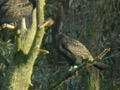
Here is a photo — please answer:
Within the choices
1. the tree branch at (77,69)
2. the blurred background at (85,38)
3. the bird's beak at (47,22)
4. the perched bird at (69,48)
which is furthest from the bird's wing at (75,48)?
the tree branch at (77,69)

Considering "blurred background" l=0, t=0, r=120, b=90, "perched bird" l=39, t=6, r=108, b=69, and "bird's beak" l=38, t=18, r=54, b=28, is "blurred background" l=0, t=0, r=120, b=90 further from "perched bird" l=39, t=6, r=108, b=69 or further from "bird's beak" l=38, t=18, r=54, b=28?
"bird's beak" l=38, t=18, r=54, b=28

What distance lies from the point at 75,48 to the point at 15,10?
1.33 metres

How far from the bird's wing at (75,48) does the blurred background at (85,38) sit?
1.96 ft

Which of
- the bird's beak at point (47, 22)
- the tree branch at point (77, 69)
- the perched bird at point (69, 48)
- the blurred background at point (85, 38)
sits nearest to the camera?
the tree branch at point (77, 69)

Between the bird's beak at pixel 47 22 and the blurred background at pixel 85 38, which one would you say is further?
the blurred background at pixel 85 38

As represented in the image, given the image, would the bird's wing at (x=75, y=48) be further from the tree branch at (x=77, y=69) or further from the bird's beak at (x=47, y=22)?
the tree branch at (x=77, y=69)

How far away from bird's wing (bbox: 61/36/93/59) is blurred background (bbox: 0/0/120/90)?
1.96 feet

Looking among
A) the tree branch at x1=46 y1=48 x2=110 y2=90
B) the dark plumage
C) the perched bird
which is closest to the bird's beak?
the perched bird

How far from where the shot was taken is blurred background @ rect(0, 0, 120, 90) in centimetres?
689

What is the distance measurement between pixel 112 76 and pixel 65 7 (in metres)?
2.04

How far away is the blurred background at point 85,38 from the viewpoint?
6.89 m

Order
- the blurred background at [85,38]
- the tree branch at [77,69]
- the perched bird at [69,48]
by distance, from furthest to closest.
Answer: the blurred background at [85,38]
the perched bird at [69,48]
the tree branch at [77,69]

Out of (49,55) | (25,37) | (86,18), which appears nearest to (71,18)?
(86,18)

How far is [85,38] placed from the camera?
7133 millimetres
